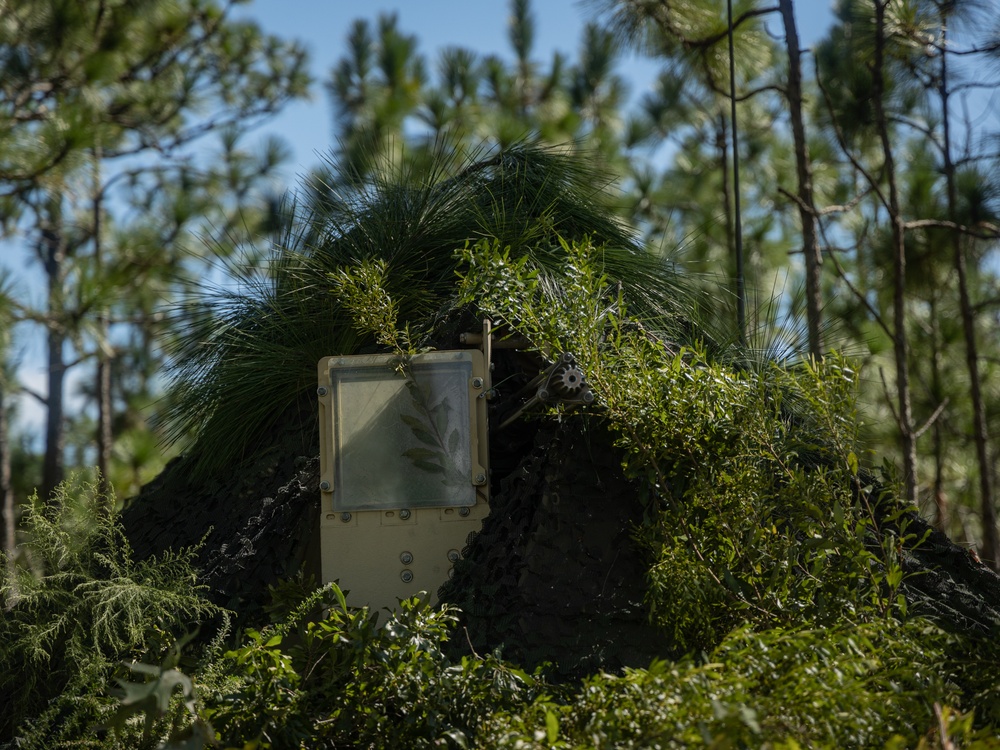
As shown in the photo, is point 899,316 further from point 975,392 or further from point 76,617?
point 76,617

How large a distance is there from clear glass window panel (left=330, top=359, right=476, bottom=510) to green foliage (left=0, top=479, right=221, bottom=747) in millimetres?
700

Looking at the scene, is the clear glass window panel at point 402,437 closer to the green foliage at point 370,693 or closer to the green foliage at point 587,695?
the green foliage at point 587,695

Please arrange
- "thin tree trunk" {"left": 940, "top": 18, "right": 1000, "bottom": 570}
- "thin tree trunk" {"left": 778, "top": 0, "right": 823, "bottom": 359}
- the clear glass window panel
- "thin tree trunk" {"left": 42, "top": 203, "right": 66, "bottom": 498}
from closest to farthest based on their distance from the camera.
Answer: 1. the clear glass window panel
2. "thin tree trunk" {"left": 778, "top": 0, "right": 823, "bottom": 359}
3. "thin tree trunk" {"left": 940, "top": 18, "right": 1000, "bottom": 570}
4. "thin tree trunk" {"left": 42, "top": 203, "right": 66, "bottom": 498}

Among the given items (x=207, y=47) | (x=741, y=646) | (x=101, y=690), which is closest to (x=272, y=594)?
(x=101, y=690)

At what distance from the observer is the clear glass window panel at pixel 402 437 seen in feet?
13.0

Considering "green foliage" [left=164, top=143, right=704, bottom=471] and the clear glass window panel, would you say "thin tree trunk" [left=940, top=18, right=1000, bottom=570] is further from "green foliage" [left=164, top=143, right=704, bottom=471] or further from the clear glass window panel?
the clear glass window panel

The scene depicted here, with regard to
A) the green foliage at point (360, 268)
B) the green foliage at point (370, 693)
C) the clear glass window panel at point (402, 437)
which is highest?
the green foliage at point (360, 268)

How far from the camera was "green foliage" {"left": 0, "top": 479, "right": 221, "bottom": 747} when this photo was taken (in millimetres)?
3520

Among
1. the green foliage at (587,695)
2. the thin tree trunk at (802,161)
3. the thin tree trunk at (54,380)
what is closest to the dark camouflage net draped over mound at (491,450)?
the green foliage at (587,695)

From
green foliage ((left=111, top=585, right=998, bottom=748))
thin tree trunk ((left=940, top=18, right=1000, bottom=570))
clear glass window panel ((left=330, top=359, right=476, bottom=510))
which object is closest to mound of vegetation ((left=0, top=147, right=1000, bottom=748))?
green foliage ((left=111, top=585, right=998, bottom=748))

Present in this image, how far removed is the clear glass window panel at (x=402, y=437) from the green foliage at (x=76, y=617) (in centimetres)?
70

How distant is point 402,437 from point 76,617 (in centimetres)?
132

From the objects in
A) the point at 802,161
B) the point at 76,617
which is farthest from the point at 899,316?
the point at 76,617

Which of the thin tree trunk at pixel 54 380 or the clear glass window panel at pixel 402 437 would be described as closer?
the clear glass window panel at pixel 402 437
